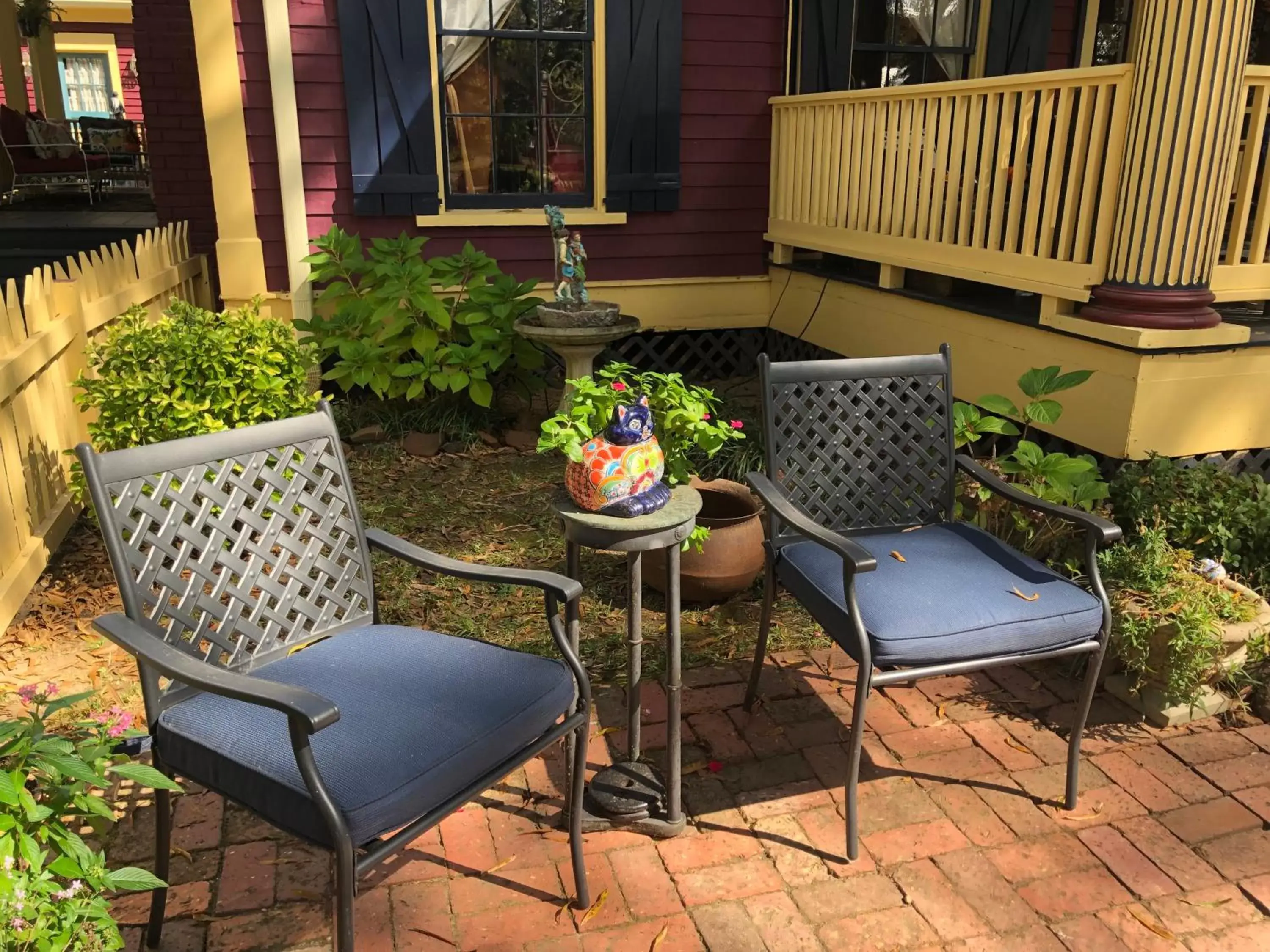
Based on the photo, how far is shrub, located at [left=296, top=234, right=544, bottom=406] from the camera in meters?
5.11

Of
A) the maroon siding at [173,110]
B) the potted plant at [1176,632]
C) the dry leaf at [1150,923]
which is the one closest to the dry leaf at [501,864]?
the dry leaf at [1150,923]

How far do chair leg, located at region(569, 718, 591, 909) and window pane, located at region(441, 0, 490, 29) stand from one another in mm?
4606

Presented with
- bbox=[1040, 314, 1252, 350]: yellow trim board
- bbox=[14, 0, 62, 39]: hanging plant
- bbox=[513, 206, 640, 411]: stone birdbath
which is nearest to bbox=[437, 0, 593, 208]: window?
bbox=[513, 206, 640, 411]: stone birdbath

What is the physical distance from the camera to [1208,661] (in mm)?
2713

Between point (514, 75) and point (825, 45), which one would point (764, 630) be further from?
point (825, 45)

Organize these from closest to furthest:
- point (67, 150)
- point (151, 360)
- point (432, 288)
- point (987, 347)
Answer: point (151, 360) < point (987, 347) < point (432, 288) < point (67, 150)

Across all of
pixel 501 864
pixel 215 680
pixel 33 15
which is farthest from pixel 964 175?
pixel 33 15

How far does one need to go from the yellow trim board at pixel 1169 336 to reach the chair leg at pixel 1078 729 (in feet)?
4.74

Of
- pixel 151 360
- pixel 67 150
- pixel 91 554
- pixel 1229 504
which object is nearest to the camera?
pixel 1229 504

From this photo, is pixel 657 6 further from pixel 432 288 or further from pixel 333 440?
pixel 333 440

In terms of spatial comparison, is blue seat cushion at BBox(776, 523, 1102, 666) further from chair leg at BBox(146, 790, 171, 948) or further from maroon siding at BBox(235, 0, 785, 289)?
maroon siding at BBox(235, 0, 785, 289)

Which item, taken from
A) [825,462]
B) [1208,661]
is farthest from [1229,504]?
[825,462]

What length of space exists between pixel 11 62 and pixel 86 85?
35.7ft

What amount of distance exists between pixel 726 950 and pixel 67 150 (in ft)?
38.7
